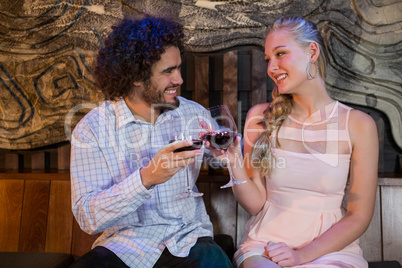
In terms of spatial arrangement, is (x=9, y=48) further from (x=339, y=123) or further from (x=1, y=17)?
(x=339, y=123)

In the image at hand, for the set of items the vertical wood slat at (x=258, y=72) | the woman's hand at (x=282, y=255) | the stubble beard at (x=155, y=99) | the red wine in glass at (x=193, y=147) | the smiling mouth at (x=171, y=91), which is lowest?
the woman's hand at (x=282, y=255)

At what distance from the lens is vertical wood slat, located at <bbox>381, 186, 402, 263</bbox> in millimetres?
2227

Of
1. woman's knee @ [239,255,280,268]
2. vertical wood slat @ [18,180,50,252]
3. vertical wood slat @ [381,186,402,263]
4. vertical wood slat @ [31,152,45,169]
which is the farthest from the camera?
vertical wood slat @ [31,152,45,169]

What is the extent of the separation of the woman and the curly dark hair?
605 mm

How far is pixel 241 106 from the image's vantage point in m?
2.74

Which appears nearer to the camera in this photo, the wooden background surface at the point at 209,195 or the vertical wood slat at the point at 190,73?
the wooden background surface at the point at 209,195

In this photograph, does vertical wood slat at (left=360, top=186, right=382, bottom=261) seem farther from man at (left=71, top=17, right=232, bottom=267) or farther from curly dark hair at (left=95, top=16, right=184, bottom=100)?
curly dark hair at (left=95, top=16, right=184, bottom=100)

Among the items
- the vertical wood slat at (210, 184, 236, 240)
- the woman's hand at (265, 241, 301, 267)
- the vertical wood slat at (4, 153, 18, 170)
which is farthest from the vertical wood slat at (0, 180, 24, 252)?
the woman's hand at (265, 241, 301, 267)

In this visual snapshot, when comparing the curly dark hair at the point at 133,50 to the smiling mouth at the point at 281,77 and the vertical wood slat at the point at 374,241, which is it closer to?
the smiling mouth at the point at 281,77

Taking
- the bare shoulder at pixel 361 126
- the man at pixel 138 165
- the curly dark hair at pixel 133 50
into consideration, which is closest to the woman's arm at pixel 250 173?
the man at pixel 138 165

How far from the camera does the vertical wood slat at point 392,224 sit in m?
2.23

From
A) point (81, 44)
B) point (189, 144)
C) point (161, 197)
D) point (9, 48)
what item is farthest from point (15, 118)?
point (189, 144)

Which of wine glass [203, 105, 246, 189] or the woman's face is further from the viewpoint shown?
the woman's face

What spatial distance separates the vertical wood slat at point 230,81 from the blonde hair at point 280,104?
0.58 metres
